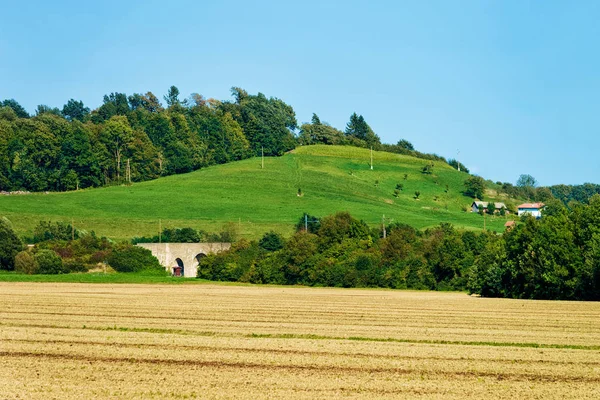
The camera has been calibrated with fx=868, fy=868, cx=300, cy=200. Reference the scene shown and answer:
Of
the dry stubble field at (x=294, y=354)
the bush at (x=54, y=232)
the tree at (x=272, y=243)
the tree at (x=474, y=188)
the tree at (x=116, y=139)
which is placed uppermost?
the tree at (x=116, y=139)

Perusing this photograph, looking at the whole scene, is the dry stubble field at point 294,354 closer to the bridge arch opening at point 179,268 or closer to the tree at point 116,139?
the bridge arch opening at point 179,268

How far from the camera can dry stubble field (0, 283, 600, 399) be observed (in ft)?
64.8

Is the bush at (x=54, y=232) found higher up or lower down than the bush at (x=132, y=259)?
higher up

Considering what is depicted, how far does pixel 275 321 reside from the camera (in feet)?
122

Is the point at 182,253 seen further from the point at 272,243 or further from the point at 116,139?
the point at 116,139

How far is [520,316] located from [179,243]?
272 feet

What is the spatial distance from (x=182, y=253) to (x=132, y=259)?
53.4 feet

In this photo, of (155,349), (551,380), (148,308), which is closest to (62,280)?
(148,308)

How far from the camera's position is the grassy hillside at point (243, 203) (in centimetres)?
14138

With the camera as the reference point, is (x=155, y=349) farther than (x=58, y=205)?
No

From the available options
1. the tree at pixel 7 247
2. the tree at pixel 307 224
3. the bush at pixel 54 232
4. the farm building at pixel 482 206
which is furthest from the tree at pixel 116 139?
the tree at pixel 7 247

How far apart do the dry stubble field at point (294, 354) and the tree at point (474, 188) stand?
503 feet

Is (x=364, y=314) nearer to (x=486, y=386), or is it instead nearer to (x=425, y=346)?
(x=425, y=346)

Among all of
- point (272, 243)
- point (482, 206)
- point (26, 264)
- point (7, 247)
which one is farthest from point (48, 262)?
point (482, 206)
